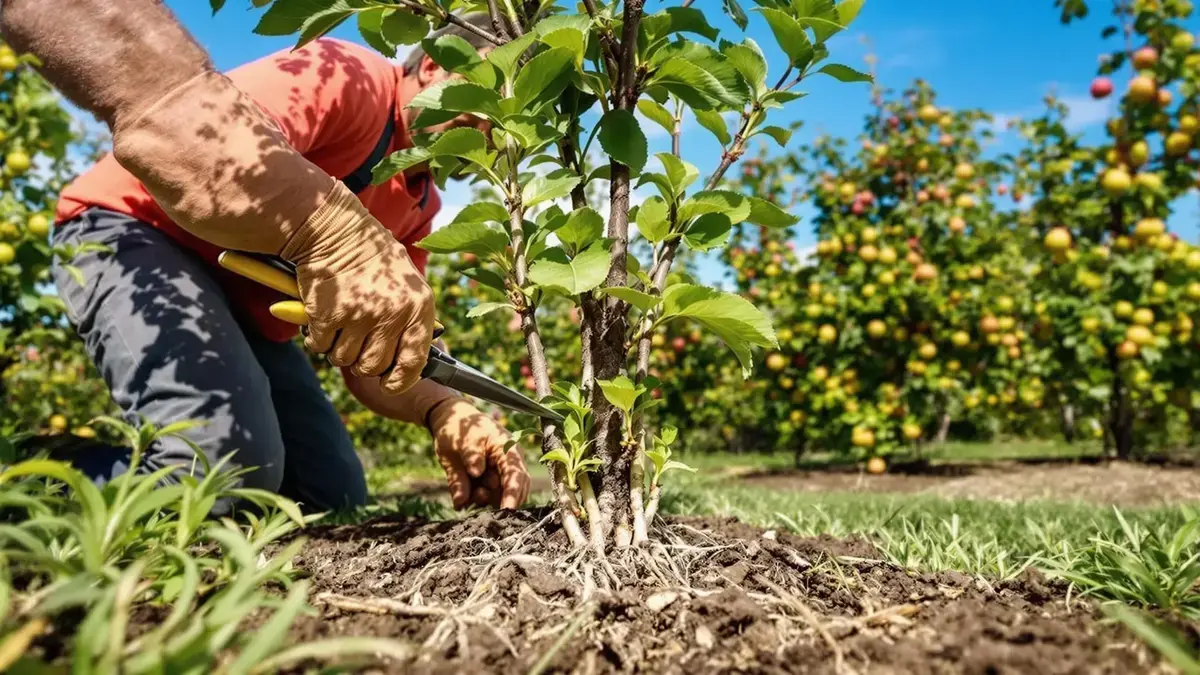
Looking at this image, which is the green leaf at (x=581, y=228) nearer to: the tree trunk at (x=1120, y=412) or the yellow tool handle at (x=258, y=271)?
the yellow tool handle at (x=258, y=271)

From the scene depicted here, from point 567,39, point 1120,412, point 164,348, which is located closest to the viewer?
point 567,39

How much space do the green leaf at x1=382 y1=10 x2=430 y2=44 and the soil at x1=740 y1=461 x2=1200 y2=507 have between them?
4178 millimetres

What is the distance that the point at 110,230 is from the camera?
2.38 meters

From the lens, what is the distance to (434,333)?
1.69 metres

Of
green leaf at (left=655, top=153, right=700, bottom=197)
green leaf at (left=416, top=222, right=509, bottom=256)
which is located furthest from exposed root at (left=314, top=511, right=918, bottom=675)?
green leaf at (left=655, top=153, right=700, bottom=197)

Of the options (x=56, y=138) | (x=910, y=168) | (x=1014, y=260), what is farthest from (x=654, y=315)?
(x=1014, y=260)

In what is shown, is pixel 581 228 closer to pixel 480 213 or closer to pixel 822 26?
pixel 480 213

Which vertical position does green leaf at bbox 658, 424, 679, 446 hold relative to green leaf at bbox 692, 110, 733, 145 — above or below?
below

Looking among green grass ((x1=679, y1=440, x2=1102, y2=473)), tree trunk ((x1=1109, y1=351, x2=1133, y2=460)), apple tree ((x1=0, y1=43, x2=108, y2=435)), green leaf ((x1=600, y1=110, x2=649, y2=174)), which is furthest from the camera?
green grass ((x1=679, y1=440, x2=1102, y2=473))

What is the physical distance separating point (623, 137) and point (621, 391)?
1.45 ft

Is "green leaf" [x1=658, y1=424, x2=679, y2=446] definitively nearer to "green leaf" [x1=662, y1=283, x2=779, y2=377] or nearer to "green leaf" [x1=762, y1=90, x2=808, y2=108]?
"green leaf" [x1=662, y1=283, x2=779, y2=377]

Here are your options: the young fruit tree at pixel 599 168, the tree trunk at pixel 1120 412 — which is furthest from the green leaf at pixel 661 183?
the tree trunk at pixel 1120 412

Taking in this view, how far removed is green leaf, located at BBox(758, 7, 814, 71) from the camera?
1.27 meters

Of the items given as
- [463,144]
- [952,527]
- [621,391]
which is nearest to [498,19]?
[463,144]
